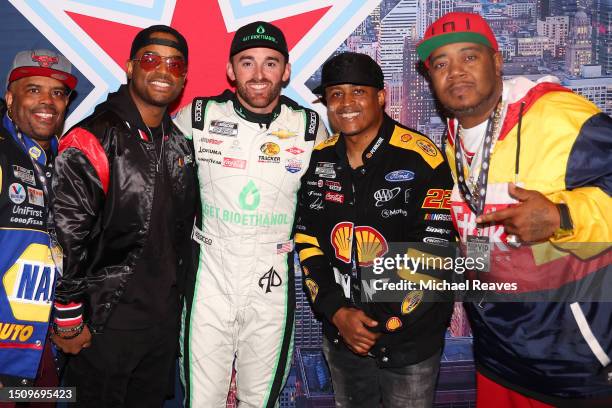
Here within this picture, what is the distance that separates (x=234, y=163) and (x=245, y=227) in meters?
0.29

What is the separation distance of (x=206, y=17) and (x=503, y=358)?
89.5 inches

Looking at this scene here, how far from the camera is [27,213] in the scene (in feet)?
7.49

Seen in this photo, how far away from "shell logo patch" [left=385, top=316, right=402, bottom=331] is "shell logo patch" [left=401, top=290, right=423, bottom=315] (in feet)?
0.14

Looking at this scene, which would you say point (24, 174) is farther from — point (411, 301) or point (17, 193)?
point (411, 301)

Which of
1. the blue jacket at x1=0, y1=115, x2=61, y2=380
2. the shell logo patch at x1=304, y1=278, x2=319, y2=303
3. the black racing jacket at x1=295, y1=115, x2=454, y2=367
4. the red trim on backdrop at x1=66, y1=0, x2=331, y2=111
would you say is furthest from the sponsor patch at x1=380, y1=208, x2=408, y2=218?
the blue jacket at x1=0, y1=115, x2=61, y2=380

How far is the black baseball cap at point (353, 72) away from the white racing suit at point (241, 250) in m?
0.32

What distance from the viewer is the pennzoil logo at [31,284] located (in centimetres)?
227

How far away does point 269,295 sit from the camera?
245 cm

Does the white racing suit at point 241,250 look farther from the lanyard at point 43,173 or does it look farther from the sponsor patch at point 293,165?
the lanyard at point 43,173

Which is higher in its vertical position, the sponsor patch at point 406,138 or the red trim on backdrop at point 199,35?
the red trim on backdrop at point 199,35

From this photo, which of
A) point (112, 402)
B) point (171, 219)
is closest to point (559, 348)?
point (171, 219)

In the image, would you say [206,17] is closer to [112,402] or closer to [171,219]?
[171,219]

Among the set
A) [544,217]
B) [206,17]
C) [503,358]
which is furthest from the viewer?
[206,17]

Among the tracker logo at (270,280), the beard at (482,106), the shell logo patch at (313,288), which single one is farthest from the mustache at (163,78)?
the beard at (482,106)
